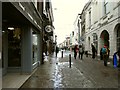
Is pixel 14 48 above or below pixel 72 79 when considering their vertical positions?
above

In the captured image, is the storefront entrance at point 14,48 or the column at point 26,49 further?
the storefront entrance at point 14,48

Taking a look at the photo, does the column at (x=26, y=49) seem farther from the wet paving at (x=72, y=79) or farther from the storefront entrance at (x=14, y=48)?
the wet paving at (x=72, y=79)

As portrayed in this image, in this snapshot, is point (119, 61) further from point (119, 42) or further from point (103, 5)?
point (103, 5)

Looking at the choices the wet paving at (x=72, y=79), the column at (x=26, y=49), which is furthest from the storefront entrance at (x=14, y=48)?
the wet paving at (x=72, y=79)

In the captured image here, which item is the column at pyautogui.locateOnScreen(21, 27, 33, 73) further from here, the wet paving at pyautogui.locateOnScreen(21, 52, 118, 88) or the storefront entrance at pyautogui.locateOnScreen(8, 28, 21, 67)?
the wet paving at pyautogui.locateOnScreen(21, 52, 118, 88)

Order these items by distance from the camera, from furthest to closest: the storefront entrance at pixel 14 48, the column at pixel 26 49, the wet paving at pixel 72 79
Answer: the storefront entrance at pixel 14 48, the column at pixel 26 49, the wet paving at pixel 72 79

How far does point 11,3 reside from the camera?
6.99 meters

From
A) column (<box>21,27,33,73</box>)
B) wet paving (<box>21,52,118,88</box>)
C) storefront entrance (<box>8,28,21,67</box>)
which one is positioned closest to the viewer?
wet paving (<box>21,52,118,88</box>)

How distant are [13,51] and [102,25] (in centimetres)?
1925

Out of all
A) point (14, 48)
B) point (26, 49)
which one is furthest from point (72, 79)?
point (14, 48)

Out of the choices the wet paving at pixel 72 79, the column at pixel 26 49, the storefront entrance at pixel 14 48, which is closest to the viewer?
the wet paving at pixel 72 79

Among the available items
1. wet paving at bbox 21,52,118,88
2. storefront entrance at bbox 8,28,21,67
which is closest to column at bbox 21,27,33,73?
storefront entrance at bbox 8,28,21,67

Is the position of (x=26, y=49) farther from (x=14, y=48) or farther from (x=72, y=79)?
(x=72, y=79)

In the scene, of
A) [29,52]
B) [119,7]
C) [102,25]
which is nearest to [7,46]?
[29,52]
